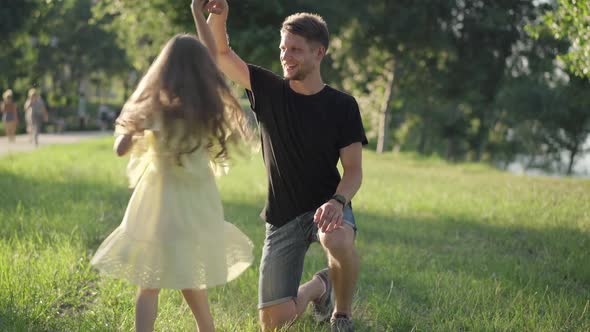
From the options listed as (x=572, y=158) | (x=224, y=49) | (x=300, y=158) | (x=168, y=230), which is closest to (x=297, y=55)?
(x=224, y=49)

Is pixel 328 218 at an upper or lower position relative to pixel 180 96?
lower

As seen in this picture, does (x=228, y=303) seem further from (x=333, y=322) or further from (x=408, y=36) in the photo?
(x=408, y=36)

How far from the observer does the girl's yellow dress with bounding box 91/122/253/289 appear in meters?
3.34

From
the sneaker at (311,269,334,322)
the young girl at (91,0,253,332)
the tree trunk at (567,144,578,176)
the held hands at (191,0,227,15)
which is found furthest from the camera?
the tree trunk at (567,144,578,176)

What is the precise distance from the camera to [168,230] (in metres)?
3.34

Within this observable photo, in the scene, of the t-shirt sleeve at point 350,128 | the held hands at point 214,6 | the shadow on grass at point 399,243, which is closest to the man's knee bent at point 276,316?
the shadow on grass at point 399,243

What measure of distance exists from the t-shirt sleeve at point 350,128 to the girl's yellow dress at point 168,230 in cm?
115

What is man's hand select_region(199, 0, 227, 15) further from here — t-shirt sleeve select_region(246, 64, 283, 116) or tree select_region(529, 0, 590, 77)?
tree select_region(529, 0, 590, 77)

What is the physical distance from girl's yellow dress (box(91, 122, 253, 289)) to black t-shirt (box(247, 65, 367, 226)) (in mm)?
1007

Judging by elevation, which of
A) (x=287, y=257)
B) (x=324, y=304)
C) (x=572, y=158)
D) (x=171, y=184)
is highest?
(x=171, y=184)

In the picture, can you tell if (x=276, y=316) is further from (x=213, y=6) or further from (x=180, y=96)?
(x=213, y=6)

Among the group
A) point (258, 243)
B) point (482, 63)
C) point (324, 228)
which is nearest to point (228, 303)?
point (324, 228)

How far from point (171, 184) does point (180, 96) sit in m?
0.43

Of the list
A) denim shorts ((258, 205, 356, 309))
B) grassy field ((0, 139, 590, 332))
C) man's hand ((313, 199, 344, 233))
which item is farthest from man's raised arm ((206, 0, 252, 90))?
grassy field ((0, 139, 590, 332))
